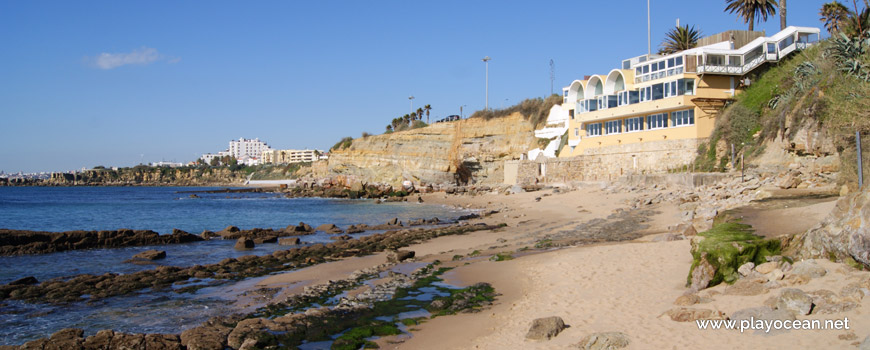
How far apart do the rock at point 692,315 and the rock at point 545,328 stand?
4.64 feet

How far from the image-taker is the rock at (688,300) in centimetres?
764

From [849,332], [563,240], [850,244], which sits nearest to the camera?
[849,332]

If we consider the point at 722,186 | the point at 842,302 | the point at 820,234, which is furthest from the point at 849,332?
the point at 722,186

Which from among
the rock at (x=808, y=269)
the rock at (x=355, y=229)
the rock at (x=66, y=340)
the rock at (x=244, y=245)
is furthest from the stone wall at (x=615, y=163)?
the rock at (x=66, y=340)

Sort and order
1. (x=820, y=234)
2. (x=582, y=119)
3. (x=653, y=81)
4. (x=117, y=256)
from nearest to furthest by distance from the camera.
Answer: (x=820, y=234)
(x=117, y=256)
(x=653, y=81)
(x=582, y=119)

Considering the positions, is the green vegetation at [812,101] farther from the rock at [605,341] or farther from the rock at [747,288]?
the rock at [605,341]

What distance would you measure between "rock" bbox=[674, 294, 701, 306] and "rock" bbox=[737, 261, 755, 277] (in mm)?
878

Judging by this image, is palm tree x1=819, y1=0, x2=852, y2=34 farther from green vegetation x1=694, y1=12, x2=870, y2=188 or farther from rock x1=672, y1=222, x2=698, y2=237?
rock x1=672, y1=222, x2=698, y2=237

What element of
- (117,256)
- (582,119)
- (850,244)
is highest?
(582,119)

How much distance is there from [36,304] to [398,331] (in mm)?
Result: 8112

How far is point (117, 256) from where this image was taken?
18500 mm

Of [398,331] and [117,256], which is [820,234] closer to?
[398,331]

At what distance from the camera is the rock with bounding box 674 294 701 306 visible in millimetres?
7638

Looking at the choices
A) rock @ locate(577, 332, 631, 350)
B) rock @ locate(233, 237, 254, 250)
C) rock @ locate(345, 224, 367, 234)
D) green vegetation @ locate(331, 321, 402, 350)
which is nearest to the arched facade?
rock @ locate(345, 224, 367, 234)
